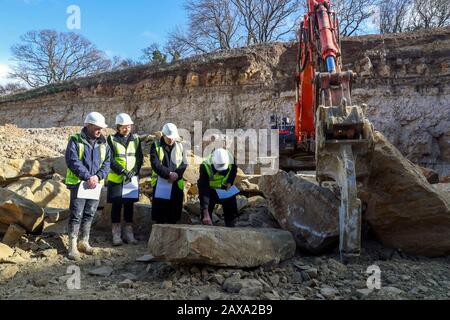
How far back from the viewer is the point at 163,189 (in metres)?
5.00

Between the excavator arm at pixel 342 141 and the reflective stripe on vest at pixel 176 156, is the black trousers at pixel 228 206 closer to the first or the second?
the reflective stripe on vest at pixel 176 156

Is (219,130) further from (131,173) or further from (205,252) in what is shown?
(205,252)

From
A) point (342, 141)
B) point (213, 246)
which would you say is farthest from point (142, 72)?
point (213, 246)

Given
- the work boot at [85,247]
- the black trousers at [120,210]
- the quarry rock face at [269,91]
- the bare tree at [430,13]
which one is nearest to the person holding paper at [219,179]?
the black trousers at [120,210]

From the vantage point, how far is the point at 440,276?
143 inches

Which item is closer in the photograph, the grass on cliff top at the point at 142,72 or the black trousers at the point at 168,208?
the black trousers at the point at 168,208

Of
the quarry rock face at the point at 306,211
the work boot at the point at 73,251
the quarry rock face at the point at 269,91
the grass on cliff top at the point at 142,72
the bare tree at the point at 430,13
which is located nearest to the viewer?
the quarry rock face at the point at 306,211

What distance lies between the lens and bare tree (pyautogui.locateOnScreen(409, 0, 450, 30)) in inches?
911

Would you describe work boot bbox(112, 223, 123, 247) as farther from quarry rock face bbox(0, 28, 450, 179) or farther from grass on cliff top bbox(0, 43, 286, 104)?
grass on cliff top bbox(0, 43, 286, 104)

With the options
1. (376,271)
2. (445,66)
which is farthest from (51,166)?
(445,66)

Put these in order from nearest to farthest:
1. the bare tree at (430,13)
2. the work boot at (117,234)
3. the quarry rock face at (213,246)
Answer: the quarry rock face at (213,246) → the work boot at (117,234) → the bare tree at (430,13)

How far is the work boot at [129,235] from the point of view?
501 cm

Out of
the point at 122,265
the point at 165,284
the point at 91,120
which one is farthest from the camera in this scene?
the point at 91,120

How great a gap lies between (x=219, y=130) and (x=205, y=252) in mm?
12511
